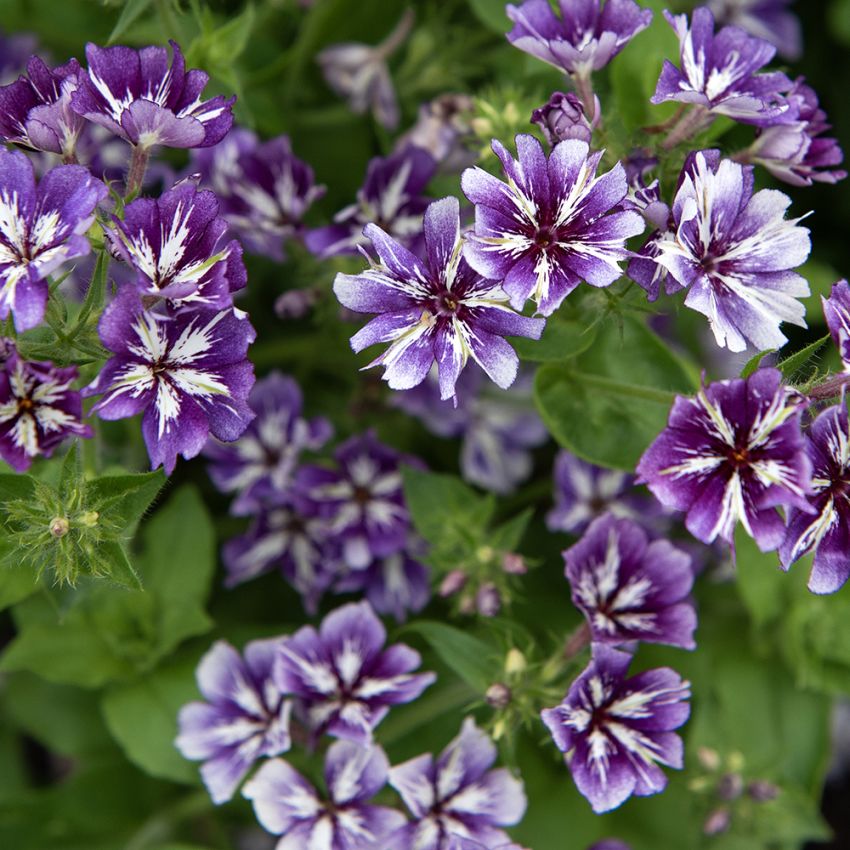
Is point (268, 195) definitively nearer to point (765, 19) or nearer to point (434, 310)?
point (434, 310)

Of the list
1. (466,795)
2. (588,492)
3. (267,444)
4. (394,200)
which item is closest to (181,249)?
(394,200)

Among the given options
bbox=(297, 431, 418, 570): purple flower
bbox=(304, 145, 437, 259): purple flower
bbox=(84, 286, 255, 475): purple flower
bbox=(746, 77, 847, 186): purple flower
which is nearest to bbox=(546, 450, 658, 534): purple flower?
bbox=(297, 431, 418, 570): purple flower

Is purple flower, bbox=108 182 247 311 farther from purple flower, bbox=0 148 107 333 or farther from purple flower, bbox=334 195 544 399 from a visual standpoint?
purple flower, bbox=334 195 544 399

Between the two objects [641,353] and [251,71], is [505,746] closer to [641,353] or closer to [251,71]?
[641,353]

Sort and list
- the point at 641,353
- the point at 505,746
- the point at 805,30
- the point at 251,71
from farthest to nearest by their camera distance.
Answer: the point at 805,30 < the point at 251,71 < the point at 641,353 < the point at 505,746

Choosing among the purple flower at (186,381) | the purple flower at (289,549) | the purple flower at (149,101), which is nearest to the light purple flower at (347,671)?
the purple flower at (289,549)

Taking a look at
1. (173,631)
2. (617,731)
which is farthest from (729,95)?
(173,631)

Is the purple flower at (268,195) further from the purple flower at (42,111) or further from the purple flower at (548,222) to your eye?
the purple flower at (548,222)
